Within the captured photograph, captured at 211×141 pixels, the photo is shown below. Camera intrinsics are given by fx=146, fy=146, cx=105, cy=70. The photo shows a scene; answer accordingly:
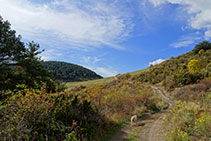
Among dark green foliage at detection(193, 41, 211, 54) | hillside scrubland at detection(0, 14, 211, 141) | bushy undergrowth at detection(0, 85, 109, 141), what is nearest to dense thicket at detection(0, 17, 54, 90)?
hillside scrubland at detection(0, 14, 211, 141)

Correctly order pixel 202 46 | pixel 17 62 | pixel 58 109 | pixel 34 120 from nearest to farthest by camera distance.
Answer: pixel 34 120 < pixel 58 109 < pixel 17 62 < pixel 202 46

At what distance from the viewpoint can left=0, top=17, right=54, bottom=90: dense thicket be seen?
11.3 meters

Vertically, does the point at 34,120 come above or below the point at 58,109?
→ below

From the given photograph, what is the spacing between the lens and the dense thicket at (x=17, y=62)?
11.3 meters

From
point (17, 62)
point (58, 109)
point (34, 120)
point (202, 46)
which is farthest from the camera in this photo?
point (202, 46)

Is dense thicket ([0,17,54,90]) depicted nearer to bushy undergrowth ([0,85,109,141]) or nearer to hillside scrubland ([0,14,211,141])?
hillside scrubland ([0,14,211,141])

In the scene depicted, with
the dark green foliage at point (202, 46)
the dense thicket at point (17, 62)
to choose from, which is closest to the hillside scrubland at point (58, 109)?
the dense thicket at point (17, 62)

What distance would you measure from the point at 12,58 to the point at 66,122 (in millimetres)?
8712

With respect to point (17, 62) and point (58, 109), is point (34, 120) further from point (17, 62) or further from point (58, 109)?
point (17, 62)

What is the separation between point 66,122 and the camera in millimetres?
6363

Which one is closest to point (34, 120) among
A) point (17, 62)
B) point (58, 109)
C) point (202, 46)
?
point (58, 109)

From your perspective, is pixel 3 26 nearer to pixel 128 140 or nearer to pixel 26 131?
pixel 26 131

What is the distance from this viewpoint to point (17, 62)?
39.1 feet

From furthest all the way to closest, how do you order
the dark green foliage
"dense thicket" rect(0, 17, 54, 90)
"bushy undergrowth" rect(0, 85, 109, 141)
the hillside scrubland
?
1. the dark green foliage
2. "dense thicket" rect(0, 17, 54, 90)
3. the hillside scrubland
4. "bushy undergrowth" rect(0, 85, 109, 141)
